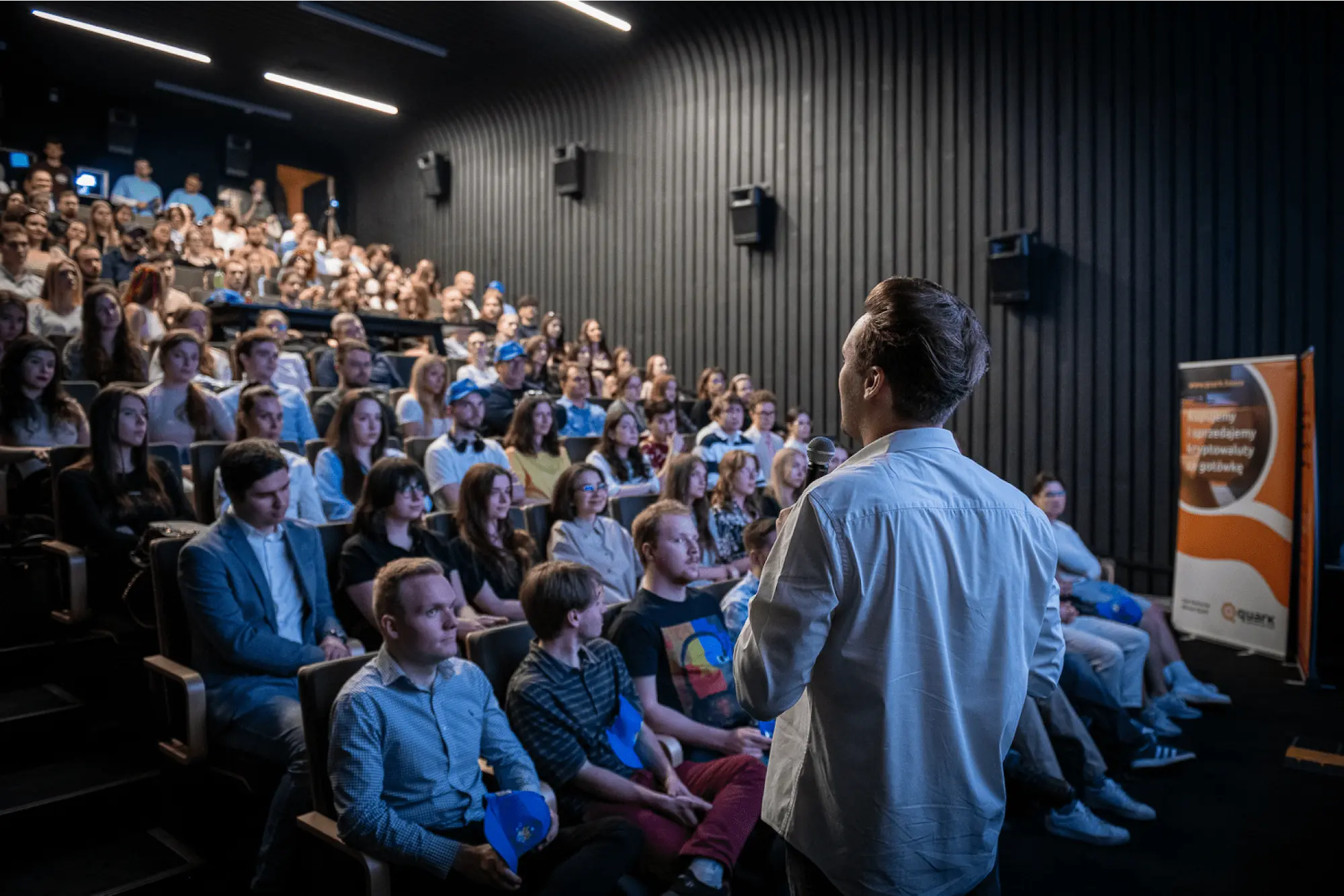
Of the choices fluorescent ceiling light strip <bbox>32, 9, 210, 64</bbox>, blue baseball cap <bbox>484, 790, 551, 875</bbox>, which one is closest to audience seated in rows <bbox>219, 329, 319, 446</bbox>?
blue baseball cap <bbox>484, 790, 551, 875</bbox>

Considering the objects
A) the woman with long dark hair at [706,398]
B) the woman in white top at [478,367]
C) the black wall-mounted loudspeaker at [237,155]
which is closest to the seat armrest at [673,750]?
the woman in white top at [478,367]

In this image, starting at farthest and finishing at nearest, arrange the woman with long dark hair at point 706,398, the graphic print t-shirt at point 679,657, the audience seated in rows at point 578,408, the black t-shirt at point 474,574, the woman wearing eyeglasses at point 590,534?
the woman with long dark hair at point 706,398, the audience seated in rows at point 578,408, the woman wearing eyeglasses at point 590,534, the black t-shirt at point 474,574, the graphic print t-shirt at point 679,657

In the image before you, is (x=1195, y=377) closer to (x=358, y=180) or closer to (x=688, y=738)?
(x=688, y=738)

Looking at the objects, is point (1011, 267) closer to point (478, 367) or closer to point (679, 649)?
point (478, 367)

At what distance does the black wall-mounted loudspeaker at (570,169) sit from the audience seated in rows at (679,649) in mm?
6901

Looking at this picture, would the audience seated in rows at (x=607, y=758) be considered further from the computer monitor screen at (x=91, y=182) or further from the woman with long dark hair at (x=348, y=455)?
the computer monitor screen at (x=91, y=182)

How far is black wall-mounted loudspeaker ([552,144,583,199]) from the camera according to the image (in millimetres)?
8836

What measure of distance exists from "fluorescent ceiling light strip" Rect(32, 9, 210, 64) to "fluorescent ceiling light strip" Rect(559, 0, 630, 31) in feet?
14.3

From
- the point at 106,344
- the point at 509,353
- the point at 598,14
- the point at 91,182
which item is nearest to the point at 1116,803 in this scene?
Answer: the point at 509,353

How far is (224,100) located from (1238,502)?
1091 centimetres

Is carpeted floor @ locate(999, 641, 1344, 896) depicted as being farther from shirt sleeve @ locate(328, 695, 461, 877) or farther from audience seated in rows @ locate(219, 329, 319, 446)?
audience seated in rows @ locate(219, 329, 319, 446)

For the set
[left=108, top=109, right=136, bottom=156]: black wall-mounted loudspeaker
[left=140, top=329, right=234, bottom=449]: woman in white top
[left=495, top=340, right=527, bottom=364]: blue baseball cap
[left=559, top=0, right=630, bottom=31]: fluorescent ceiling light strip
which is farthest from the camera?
[left=108, top=109, right=136, bottom=156]: black wall-mounted loudspeaker

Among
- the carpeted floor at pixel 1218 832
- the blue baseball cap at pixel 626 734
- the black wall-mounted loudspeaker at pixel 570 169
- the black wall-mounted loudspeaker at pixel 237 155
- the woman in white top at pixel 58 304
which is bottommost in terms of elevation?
the carpeted floor at pixel 1218 832

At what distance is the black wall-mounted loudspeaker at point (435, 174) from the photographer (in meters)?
10.4
